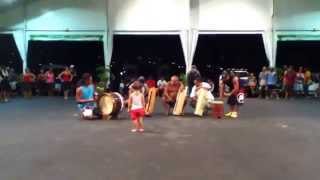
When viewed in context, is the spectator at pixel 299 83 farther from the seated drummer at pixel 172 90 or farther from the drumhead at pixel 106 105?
the drumhead at pixel 106 105

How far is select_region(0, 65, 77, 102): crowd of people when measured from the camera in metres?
31.9

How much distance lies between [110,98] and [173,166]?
9.16m

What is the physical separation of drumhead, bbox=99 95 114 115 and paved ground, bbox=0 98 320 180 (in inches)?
21.6

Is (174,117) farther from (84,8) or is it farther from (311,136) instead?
(84,8)

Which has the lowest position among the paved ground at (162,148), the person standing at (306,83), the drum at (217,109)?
the paved ground at (162,148)

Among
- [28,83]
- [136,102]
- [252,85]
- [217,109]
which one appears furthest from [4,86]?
[136,102]

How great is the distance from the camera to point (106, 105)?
64.5 ft

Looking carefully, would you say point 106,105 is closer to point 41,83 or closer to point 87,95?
point 87,95

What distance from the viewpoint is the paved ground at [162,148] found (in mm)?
10047

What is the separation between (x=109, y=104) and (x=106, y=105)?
3.9 inches

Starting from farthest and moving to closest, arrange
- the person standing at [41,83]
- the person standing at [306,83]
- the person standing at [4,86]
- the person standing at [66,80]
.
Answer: the person standing at [41,83]
the person standing at [306,83]
the person standing at [66,80]
the person standing at [4,86]

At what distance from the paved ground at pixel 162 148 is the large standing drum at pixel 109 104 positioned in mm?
439

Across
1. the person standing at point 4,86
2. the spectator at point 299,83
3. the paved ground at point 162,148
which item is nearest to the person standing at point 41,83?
the person standing at point 4,86

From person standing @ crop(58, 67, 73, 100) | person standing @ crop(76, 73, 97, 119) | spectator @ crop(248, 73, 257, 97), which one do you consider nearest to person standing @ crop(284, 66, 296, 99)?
spectator @ crop(248, 73, 257, 97)
